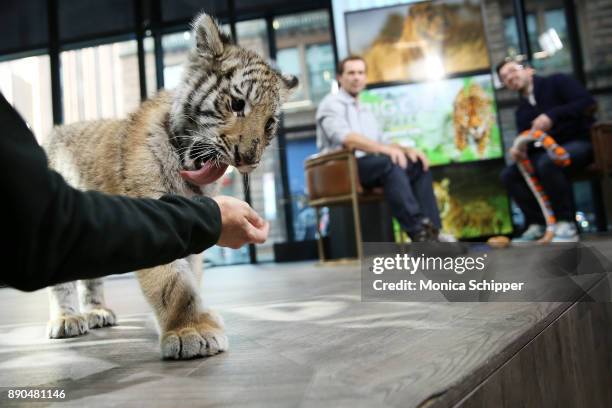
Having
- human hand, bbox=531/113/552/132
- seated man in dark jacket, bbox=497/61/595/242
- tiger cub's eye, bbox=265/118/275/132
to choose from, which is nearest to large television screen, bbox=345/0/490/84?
seated man in dark jacket, bbox=497/61/595/242

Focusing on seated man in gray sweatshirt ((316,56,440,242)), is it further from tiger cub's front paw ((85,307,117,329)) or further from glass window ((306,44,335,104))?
glass window ((306,44,335,104))

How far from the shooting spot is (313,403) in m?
0.74

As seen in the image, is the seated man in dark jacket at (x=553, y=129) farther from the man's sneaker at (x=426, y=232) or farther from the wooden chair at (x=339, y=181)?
the wooden chair at (x=339, y=181)

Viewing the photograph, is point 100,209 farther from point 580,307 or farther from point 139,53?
point 139,53

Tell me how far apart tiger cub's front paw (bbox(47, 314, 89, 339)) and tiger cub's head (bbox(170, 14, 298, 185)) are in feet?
2.27

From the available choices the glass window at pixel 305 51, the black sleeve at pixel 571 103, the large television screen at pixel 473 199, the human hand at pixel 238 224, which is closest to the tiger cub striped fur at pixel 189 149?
the human hand at pixel 238 224

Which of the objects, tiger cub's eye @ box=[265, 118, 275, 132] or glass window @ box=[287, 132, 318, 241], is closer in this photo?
tiger cub's eye @ box=[265, 118, 275, 132]

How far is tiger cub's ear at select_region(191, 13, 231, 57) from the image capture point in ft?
4.71

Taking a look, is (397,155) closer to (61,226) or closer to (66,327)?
(66,327)

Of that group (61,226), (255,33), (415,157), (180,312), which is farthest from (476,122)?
(61,226)

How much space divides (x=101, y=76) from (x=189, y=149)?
6892 millimetres

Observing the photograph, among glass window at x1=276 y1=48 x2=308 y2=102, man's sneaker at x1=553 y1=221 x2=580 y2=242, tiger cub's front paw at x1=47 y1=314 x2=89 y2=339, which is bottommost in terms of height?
tiger cub's front paw at x1=47 y1=314 x2=89 y2=339

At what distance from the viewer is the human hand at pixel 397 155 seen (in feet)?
11.9

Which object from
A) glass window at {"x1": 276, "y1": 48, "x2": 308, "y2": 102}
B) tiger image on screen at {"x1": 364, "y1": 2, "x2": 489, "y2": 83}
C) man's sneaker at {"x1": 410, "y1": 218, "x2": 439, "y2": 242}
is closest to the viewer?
man's sneaker at {"x1": 410, "y1": 218, "x2": 439, "y2": 242}
